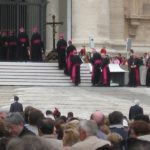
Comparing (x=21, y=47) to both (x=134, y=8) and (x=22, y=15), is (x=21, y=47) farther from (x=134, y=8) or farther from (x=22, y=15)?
(x=134, y=8)

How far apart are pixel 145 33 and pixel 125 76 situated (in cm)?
961

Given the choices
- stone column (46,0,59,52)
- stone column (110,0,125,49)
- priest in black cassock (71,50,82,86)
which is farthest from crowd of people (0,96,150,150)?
stone column (110,0,125,49)

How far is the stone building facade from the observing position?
3600cm

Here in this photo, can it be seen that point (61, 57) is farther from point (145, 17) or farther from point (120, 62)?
point (145, 17)

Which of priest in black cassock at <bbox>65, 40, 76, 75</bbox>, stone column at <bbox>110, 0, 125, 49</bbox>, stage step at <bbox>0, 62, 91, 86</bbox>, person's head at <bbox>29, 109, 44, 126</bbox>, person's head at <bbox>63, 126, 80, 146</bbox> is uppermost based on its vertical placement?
stone column at <bbox>110, 0, 125, 49</bbox>

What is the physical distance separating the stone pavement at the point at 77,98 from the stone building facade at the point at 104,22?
750 centimetres

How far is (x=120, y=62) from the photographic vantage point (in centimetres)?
3472

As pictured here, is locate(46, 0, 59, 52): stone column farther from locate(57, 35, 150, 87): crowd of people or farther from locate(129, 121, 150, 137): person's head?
locate(129, 121, 150, 137): person's head

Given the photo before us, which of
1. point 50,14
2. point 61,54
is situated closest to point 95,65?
point 61,54

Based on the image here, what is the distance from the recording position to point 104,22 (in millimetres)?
36219

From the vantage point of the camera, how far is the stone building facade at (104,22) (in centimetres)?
3600

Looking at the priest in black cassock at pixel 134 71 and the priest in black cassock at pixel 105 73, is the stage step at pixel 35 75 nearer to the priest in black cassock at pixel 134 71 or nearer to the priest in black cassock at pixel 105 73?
the priest in black cassock at pixel 105 73

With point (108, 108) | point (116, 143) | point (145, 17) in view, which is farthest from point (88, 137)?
point (145, 17)

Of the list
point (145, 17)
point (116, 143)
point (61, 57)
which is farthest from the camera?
point (145, 17)
